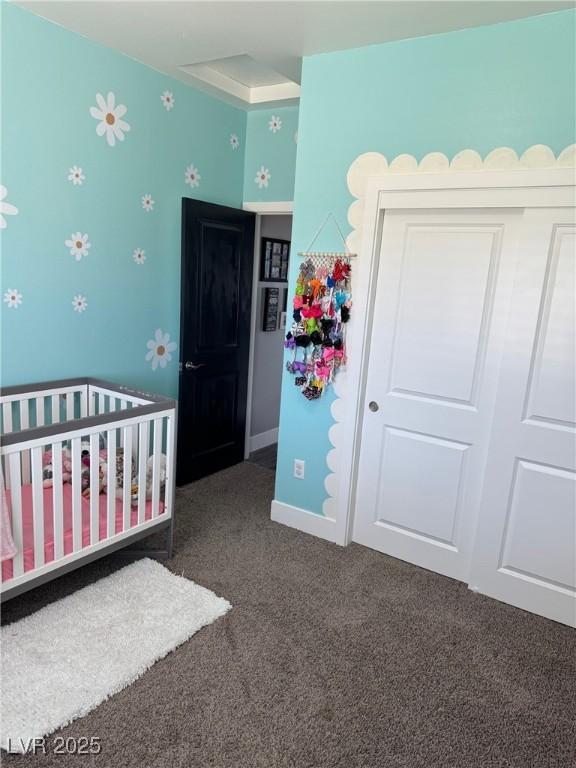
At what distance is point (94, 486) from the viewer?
2.21 m

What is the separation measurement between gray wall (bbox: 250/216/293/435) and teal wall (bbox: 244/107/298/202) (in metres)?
0.32

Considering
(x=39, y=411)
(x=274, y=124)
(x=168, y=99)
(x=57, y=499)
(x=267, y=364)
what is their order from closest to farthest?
(x=57, y=499)
(x=39, y=411)
(x=168, y=99)
(x=274, y=124)
(x=267, y=364)

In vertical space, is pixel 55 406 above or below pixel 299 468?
above

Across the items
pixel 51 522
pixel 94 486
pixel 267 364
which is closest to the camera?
pixel 94 486

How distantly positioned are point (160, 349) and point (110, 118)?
4.36ft

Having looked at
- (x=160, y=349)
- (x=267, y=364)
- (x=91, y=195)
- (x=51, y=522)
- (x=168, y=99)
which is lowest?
(x=51, y=522)

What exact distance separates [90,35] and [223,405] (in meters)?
2.28

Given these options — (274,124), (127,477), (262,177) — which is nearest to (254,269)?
(262,177)

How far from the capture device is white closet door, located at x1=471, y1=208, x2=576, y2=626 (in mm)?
2158

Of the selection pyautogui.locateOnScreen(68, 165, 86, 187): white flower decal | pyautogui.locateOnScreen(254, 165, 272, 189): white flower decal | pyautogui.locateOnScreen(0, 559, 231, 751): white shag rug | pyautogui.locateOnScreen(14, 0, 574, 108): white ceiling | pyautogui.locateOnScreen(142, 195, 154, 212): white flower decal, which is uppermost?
pyautogui.locateOnScreen(14, 0, 574, 108): white ceiling

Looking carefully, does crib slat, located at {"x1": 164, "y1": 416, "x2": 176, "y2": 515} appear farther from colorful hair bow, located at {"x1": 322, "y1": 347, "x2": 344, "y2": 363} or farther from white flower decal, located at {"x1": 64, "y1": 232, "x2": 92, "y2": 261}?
white flower decal, located at {"x1": 64, "y1": 232, "x2": 92, "y2": 261}

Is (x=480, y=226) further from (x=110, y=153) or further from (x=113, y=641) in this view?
(x=113, y=641)

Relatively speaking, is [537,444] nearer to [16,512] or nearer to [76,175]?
[16,512]

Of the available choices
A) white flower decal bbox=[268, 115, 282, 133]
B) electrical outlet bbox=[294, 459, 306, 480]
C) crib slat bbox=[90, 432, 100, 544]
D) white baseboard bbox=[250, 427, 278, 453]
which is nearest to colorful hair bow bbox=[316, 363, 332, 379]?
electrical outlet bbox=[294, 459, 306, 480]
